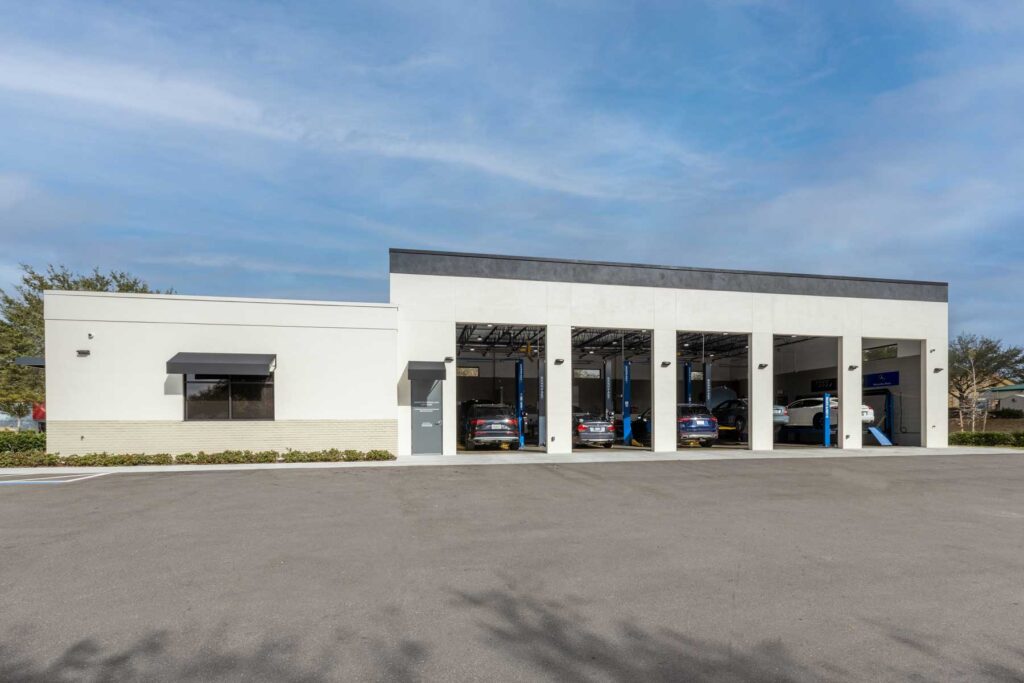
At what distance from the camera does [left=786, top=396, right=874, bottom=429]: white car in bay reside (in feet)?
78.8

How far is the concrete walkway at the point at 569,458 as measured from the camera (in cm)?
1579

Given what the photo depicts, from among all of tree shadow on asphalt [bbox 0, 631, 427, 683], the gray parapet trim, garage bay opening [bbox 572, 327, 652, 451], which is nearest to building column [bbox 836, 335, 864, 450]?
the gray parapet trim

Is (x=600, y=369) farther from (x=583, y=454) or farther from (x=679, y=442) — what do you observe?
(x=583, y=454)

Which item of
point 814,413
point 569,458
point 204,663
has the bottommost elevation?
point 569,458

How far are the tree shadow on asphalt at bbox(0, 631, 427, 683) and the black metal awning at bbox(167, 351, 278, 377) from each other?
13.2 metres

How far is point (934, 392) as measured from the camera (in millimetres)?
23578

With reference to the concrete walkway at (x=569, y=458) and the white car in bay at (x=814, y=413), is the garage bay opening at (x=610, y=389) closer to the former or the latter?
the concrete walkway at (x=569, y=458)

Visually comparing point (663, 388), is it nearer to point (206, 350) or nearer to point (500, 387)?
point (206, 350)

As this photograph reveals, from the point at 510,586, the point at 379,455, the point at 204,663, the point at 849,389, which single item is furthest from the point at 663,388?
the point at 204,663

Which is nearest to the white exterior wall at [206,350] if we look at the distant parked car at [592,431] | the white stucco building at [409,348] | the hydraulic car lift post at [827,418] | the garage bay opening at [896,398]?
the white stucco building at [409,348]

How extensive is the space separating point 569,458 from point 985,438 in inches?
695

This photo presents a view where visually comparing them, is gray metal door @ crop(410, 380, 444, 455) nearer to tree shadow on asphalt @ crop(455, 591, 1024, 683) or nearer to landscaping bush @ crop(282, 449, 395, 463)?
landscaping bush @ crop(282, 449, 395, 463)

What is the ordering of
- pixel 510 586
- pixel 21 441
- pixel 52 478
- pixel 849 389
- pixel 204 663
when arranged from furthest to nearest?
pixel 849 389 → pixel 21 441 → pixel 52 478 → pixel 510 586 → pixel 204 663

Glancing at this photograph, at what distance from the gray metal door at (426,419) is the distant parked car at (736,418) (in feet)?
43.5
